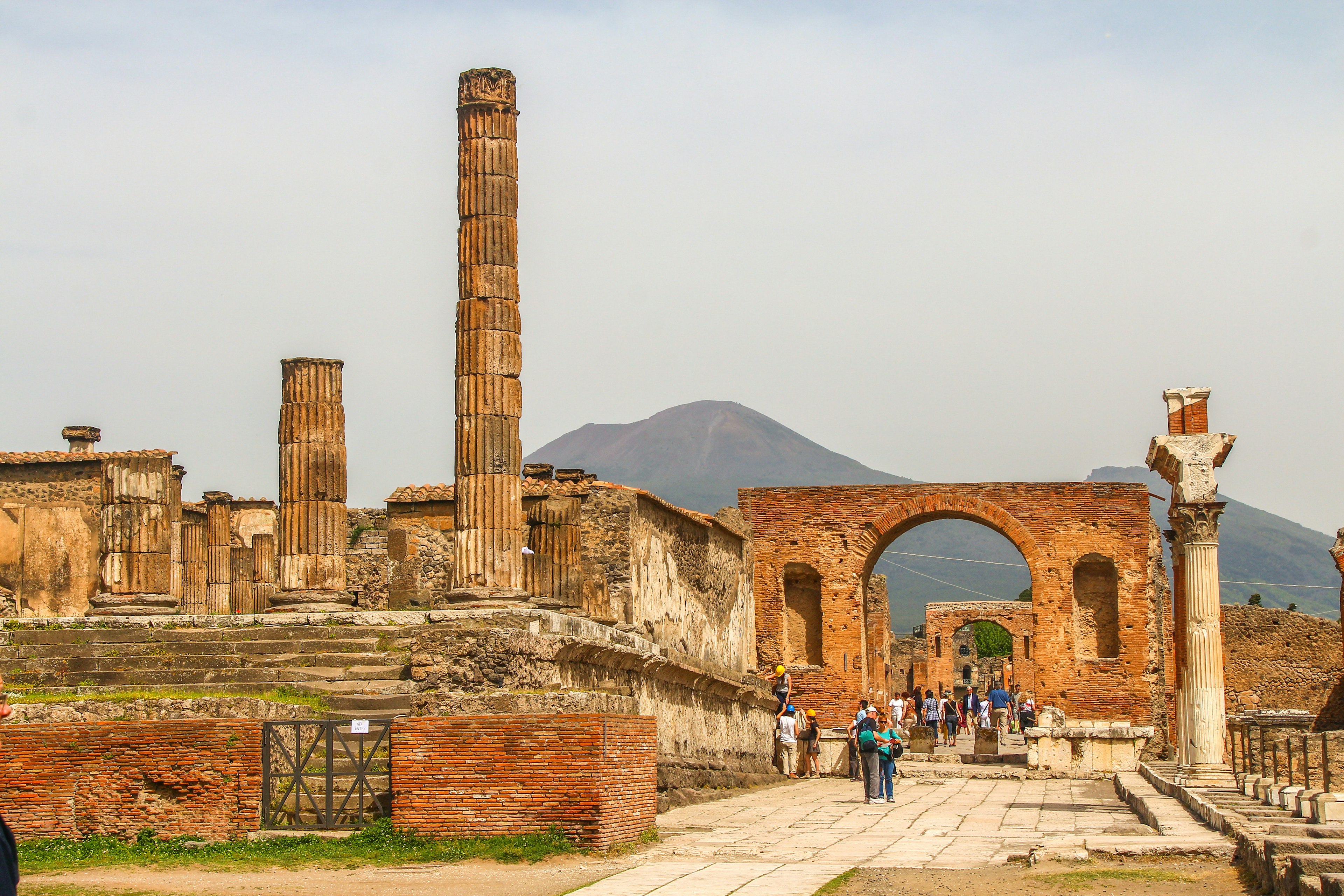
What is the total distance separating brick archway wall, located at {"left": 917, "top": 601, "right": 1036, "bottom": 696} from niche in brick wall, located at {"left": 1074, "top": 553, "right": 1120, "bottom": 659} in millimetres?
17813

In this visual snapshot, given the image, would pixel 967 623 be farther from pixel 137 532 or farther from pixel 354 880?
pixel 354 880

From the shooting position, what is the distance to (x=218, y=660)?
14.1 meters

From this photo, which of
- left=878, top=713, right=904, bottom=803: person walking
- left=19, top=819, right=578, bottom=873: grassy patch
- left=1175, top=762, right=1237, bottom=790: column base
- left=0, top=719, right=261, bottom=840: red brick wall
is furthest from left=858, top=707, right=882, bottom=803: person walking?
left=0, top=719, right=261, bottom=840: red brick wall

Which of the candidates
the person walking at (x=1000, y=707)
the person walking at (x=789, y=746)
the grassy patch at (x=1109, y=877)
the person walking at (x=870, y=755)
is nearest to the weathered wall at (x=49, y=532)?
the person walking at (x=789, y=746)

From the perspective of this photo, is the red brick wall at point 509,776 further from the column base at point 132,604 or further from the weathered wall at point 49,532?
the weathered wall at point 49,532

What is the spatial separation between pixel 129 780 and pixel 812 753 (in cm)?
1411

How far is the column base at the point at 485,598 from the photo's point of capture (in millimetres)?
15297

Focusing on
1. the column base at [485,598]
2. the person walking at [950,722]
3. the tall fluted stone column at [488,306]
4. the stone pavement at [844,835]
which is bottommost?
the person walking at [950,722]

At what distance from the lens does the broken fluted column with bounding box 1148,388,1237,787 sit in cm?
1498

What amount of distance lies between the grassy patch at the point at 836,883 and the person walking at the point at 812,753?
44.9 ft

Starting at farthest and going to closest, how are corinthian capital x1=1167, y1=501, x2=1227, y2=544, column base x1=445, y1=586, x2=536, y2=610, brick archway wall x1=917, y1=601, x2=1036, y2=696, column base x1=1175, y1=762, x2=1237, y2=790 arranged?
1. brick archway wall x1=917, y1=601, x2=1036, y2=696
2. column base x1=445, y1=586, x2=536, y2=610
3. corinthian capital x1=1167, y1=501, x2=1227, y2=544
4. column base x1=1175, y1=762, x2=1237, y2=790

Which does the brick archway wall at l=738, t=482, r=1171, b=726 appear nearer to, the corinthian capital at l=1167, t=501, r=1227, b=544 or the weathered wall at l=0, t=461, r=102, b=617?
the weathered wall at l=0, t=461, r=102, b=617

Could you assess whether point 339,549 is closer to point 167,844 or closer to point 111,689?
point 111,689

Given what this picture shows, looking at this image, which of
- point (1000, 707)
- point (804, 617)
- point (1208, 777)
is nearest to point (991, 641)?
point (1000, 707)
